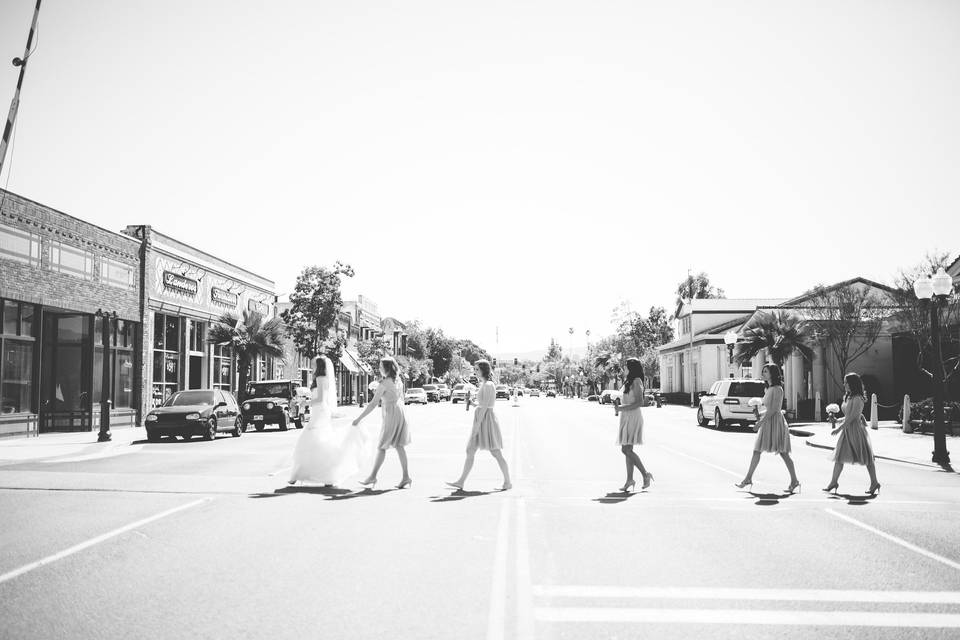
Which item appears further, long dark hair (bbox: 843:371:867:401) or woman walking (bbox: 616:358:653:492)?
woman walking (bbox: 616:358:653:492)

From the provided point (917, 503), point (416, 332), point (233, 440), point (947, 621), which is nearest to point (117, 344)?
point (233, 440)

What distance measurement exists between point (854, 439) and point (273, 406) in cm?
2085

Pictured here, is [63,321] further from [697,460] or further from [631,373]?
[631,373]

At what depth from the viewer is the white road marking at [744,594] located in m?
5.99

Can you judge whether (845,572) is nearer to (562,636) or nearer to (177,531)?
(562,636)

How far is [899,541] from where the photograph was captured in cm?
820

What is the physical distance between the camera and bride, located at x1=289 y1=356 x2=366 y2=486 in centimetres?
1170

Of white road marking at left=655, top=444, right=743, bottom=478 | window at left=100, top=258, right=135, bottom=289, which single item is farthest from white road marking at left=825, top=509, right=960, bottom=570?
window at left=100, top=258, right=135, bottom=289

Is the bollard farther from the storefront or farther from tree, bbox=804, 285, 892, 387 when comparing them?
the storefront

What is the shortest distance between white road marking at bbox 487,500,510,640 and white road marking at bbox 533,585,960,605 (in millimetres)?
304

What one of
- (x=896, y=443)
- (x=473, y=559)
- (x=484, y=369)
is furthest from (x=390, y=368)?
(x=896, y=443)

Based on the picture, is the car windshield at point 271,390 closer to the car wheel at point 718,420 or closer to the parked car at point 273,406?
the parked car at point 273,406

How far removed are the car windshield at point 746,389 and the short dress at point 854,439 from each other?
1912cm

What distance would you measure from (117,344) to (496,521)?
973 inches
